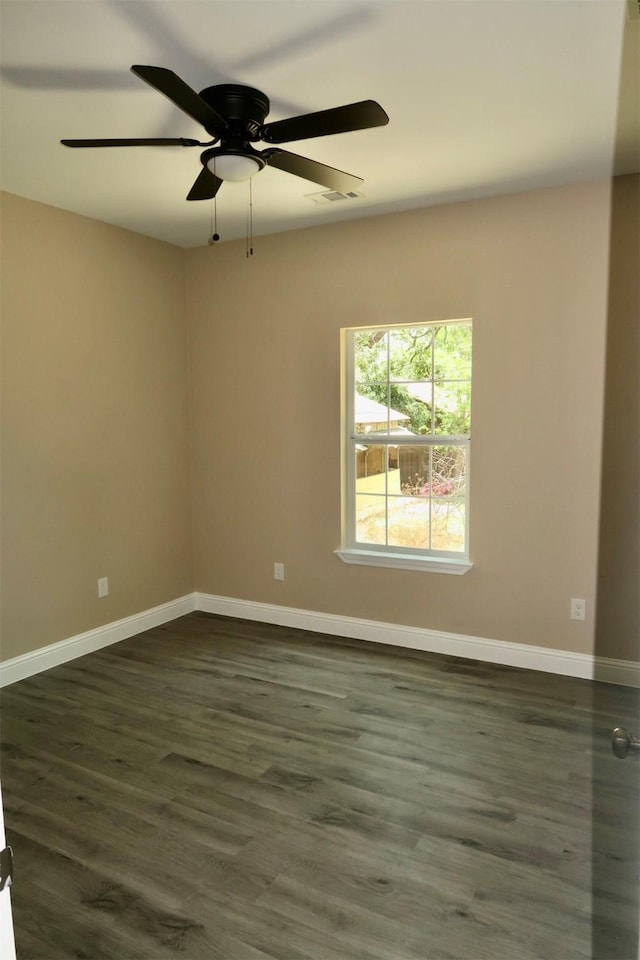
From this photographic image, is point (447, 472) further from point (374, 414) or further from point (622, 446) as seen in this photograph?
point (622, 446)

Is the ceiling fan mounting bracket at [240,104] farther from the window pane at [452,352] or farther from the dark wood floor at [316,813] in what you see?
the dark wood floor at [316,813]

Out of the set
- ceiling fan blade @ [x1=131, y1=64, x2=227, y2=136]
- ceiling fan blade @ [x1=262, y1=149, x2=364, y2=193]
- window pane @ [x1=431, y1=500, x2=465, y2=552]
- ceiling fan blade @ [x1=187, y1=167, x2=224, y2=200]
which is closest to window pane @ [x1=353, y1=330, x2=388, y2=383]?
window pane @ [x1=431, y1=500, x2=465, y2=552]

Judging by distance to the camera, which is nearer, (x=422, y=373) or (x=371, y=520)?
(x=422, y=373)

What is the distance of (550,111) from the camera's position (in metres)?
2.50

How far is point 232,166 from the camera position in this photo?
2160mm

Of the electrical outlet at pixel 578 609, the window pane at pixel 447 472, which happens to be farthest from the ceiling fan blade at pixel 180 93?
the electrical outlet at pixel 578 609

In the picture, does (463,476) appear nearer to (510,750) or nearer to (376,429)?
(376,429)

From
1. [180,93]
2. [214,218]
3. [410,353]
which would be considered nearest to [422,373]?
[410,353]

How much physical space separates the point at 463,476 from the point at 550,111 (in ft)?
6.43

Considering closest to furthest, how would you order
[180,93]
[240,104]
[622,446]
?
[180,93], [240,104], [622,446]

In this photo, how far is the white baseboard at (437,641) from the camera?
345cm

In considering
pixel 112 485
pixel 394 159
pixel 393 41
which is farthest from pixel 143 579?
pixel 393 41

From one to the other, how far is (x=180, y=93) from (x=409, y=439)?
2.55m

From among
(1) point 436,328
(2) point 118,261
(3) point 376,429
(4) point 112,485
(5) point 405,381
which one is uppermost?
(2) point 118,261
